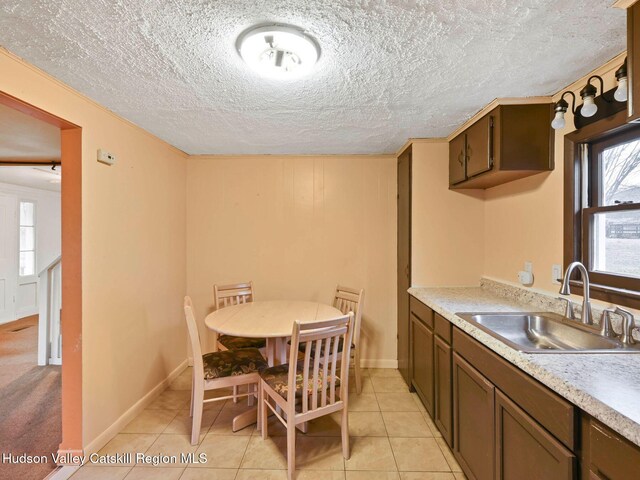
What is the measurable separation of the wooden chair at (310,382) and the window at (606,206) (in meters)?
1.34

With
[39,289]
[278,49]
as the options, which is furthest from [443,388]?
[39,289]

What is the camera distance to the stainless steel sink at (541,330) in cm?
142

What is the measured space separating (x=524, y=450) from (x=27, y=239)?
682cm

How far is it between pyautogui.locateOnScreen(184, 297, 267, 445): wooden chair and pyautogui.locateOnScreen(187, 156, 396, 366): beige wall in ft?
3.43

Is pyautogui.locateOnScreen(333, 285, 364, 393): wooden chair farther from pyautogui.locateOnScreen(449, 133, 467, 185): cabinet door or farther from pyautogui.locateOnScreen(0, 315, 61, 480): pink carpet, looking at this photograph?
pyautogui.locateOnScreen(0, 315, 61, 480): pink carpet

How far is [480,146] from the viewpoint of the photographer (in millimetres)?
2066

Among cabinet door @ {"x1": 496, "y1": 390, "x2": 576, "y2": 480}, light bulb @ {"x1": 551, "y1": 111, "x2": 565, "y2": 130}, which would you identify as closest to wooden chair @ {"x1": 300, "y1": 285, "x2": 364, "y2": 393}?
cabinet door @ {"x1": 496, "y1": 390, "x2": 576, "y2": 480}

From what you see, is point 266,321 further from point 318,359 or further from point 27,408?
point 27,408

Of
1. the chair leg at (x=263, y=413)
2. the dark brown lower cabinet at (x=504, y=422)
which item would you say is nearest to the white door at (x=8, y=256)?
the chair leg at (x=263, y=413)

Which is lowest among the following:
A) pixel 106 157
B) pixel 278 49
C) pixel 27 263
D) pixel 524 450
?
pixel 524 450

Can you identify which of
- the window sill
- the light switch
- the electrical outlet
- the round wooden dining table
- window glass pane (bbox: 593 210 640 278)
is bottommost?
the round wooden dining table

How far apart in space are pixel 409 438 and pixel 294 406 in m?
0.90

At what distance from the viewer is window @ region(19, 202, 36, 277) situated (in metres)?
4.89

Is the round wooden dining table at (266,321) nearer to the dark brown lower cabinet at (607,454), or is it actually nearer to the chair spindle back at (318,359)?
the chair spindle back at (318,359)
